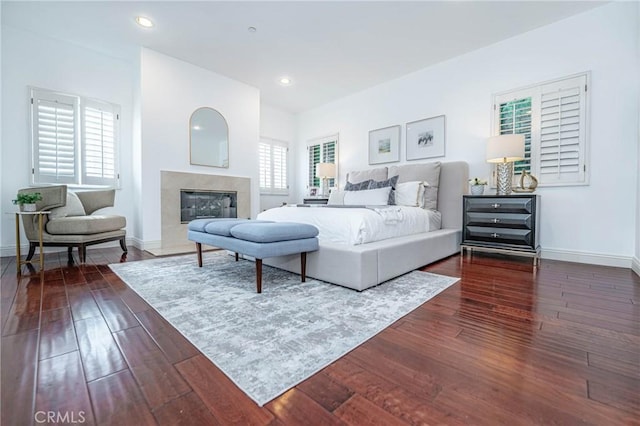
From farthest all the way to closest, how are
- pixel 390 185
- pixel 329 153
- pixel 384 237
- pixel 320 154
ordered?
pixel 320 154, pixel 329 153, pixel 390 185, pixel 384 237

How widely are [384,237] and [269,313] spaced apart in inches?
55.4

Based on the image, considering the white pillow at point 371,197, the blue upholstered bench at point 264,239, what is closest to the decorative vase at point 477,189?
the white pillow at point 371,197

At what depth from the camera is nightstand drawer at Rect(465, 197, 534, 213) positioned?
9.74ft

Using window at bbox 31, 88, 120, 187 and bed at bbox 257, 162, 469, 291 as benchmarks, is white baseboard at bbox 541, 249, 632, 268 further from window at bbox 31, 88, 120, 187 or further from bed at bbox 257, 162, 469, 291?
window at bbox 31, 88, 120, 187

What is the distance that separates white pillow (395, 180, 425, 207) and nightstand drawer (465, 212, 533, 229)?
2.01 ft

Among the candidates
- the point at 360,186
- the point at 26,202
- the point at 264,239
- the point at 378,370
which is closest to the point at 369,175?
the point at 360,186

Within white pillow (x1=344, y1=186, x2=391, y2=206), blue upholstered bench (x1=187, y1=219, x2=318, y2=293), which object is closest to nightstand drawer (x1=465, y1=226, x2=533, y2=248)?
white pillow (x1=344, y1=186, x2=391, y2=206)

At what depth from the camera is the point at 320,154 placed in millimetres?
5992

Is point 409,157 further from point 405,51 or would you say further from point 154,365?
point 154,365

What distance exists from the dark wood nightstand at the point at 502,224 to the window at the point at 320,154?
116 inches

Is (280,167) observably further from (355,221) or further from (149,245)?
(355,221)

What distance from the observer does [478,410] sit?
91 cm

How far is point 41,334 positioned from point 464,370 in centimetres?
209

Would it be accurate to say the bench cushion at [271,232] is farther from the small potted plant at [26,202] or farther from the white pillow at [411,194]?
the small potted plant at [26,202]
